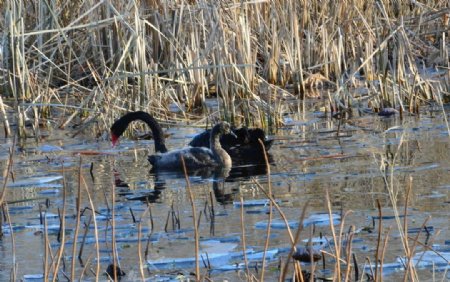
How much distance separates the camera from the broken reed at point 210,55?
11.2m

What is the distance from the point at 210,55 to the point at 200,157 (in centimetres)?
306

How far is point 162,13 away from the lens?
1273 centimetres

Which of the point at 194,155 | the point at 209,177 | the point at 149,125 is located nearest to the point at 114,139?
the point at 149,125

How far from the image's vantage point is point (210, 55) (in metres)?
12.3

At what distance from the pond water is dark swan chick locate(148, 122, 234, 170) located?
160 millimetres

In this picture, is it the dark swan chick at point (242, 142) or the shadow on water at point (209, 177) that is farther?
the dark swan chick at point (242, 142)

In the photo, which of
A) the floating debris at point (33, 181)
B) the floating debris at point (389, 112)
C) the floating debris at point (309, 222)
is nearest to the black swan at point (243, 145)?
the floating debris at point (33, 181)

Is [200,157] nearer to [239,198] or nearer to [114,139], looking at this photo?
[114,139]

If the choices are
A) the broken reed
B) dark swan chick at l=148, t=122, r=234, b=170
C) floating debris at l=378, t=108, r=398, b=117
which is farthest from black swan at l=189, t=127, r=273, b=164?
floating debris at l=378, t=108, r=398, b=117

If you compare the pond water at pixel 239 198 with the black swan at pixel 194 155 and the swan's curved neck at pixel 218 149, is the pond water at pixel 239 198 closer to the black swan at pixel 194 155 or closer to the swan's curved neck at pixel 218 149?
the black swan at pixel 194 155

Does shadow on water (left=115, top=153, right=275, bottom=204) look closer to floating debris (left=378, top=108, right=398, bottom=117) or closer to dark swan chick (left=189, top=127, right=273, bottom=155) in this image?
dark swan chick (left=189, top=127, right=273, bottom=155)

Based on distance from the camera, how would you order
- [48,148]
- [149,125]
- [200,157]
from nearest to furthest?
[200,157]
[149,125]
[48,148]

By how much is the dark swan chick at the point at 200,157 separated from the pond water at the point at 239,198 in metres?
0.16

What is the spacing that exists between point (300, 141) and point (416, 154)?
1.37 metres
